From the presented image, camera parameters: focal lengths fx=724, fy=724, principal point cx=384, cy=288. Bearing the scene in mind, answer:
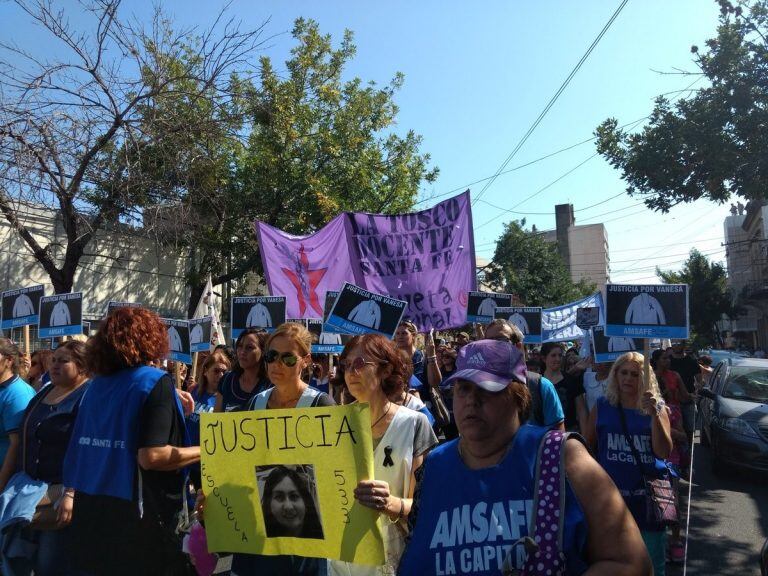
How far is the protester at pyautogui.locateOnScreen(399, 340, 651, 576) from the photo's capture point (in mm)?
1874

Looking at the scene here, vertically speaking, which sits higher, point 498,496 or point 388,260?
point 388,260

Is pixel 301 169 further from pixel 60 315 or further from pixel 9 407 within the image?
pixel 9 407

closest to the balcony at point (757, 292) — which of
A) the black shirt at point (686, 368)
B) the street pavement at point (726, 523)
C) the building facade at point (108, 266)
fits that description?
the black shirt at point (686, 368)

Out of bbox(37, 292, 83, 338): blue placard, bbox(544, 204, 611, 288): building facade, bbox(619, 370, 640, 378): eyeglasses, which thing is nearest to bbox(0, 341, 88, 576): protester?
bbox(619, 370, 640, 378): eyeglasses

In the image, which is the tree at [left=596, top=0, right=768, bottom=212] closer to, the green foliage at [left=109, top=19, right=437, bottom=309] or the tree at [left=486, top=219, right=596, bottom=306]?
the green foliage at [left=109, top=19, right=437, bottom=309]

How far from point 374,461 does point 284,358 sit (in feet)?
2.34

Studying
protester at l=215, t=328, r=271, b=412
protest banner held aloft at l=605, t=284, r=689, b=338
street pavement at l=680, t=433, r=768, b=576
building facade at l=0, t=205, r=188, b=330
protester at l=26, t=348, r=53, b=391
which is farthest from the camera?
building facade at l=0, t=205, r=188, b=330

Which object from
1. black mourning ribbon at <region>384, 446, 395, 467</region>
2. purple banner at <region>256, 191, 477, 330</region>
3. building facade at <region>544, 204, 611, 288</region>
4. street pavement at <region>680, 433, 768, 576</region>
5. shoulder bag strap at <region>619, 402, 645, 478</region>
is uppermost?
building facade at <region>544, 204, 611, 288</region>

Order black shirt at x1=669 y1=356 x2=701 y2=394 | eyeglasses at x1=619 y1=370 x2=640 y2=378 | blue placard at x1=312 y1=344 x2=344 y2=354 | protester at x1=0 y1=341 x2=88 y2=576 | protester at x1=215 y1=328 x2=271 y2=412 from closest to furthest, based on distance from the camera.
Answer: protester at x1=0 y1=341 x2=88 y2=576, protester at x1=215 y1=328 x2=271 y2=412, eyeglasses at x1=619 y1=370 x2=640 y2=378, blue placard at x1=312 y1=344 x2=344 y2=354, black shirt at x1=669 y1=356 x2=701 y2=394

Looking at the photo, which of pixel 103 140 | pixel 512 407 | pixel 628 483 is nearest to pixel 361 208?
pixel 103 140

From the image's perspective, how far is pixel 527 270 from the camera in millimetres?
47156

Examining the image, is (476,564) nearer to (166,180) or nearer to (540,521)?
(540,521)

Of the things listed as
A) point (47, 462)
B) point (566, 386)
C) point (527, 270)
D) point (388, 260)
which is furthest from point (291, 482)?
point (527, 270)

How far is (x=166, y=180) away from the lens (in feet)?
44.5
